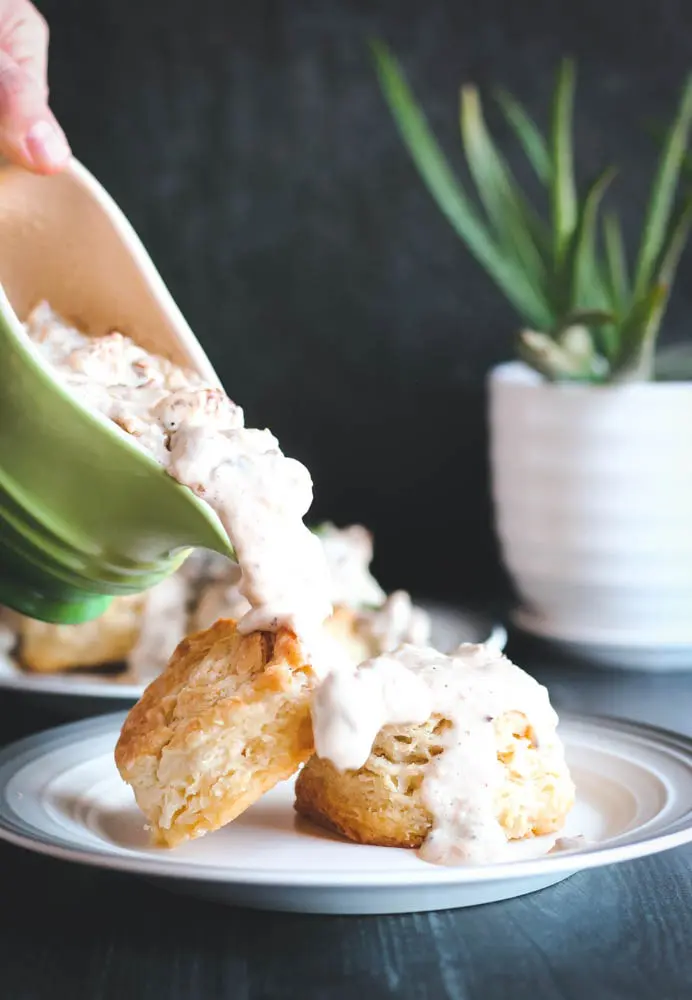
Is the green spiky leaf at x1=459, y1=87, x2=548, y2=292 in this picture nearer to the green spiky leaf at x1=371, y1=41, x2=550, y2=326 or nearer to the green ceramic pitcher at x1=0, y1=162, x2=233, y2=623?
the green spiky leaf at x1=371, y1=41, x2=550, y2=326

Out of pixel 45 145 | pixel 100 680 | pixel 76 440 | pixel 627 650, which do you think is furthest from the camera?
pixel 627 650

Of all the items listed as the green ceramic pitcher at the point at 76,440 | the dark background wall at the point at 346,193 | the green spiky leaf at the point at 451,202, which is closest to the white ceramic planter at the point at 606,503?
the green spiky leaf at the point at 451,202

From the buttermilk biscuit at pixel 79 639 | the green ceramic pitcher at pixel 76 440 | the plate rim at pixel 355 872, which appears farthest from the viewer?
the buttermilk biscuit at pixel 79 639

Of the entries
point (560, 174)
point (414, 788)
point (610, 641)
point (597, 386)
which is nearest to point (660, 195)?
point (560, 174)

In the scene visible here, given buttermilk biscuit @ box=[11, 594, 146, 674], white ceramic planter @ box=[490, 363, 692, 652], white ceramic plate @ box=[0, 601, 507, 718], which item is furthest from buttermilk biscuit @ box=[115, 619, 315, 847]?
white ceramic planter @ box=[490, 363, 692, 652]

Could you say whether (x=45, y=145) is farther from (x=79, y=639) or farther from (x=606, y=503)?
(x=606, y=503)

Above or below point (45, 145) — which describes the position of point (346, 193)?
below

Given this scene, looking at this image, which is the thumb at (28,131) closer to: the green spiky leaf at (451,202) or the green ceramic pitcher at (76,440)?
the green ceramic pitcher at (76,440)
